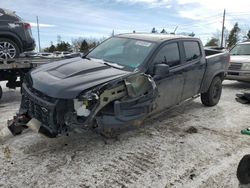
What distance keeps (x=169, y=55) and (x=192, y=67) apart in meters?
0.79

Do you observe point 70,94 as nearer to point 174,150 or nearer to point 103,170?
point 103,170

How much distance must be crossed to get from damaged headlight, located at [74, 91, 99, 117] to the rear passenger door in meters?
2.49

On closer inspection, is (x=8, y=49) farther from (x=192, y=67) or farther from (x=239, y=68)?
(x=239, y=68)

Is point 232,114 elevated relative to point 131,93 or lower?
lower

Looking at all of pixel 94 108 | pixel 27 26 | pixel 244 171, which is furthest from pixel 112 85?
pixel 27 26

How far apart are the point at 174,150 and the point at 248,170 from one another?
129cm

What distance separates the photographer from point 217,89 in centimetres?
723

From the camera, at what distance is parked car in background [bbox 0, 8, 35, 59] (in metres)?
7.28

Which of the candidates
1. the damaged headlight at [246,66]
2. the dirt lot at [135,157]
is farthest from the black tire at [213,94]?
the damaged headlight at [246,66]

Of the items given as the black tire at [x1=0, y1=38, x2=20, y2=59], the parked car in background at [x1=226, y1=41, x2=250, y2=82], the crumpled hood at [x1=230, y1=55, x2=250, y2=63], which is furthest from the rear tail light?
the crumpled hood at [x1=230, y1=55, x2=250, y2=63]

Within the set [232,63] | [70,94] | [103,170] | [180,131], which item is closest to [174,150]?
[180,131]

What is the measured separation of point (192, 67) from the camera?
5953 millimetres

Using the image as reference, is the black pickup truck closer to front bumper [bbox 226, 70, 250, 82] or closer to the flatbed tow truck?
the flatbed tow truck

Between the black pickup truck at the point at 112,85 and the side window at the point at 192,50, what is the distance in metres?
0.01
